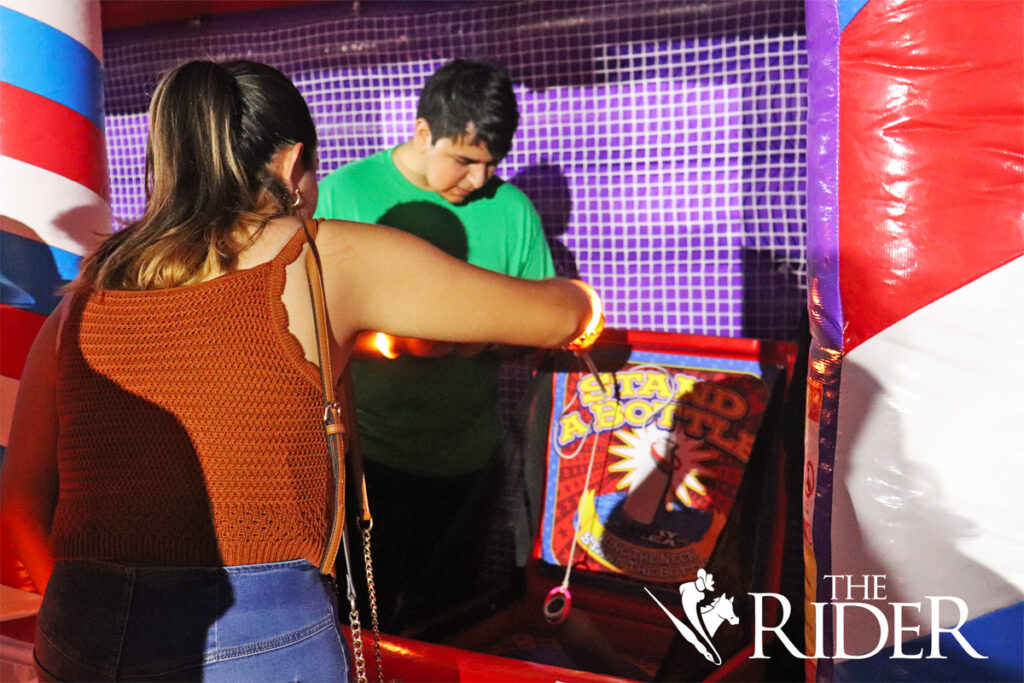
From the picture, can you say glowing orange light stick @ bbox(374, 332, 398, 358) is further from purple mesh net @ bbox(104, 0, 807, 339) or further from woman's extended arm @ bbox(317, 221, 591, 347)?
purple mesh net @ bbox(104, 0, 807, 339)

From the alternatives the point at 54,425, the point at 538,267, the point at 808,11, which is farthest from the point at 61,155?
the point at 808,11

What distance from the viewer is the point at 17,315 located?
2098 millimetres

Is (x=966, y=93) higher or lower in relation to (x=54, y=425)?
higher

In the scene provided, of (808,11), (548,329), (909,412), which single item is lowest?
(909,412)

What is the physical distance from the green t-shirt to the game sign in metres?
0.23

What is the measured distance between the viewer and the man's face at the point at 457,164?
238 cm

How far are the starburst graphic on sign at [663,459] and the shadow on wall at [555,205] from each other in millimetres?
1003

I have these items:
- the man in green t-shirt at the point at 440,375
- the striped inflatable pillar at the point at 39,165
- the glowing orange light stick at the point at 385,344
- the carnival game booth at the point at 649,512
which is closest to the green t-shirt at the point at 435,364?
the man in green t-shirt at the point at 440,375

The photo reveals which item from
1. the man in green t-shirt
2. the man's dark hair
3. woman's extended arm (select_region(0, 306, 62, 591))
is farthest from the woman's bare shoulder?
the man's dark hair

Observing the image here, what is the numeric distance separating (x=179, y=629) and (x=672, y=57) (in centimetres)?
242

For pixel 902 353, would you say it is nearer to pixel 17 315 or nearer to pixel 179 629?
pixel 179 629

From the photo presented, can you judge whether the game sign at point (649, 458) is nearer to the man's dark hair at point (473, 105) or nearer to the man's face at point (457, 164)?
the man's face at point (457, 164)

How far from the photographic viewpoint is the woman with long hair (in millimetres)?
1146

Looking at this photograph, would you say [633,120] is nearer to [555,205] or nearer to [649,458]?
[555,205]
